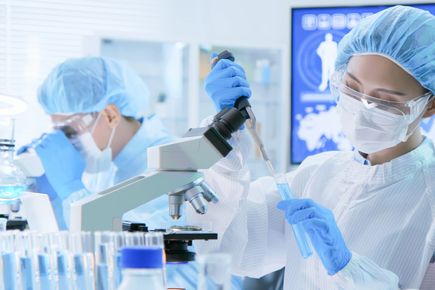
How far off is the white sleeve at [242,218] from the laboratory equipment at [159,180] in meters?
0.46

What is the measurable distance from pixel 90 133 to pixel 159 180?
166cm

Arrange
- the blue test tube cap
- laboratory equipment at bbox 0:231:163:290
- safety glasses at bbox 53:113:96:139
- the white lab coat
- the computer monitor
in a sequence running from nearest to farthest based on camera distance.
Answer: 1. the blue test tube cap
2. laboratory equipment at bbox 0:231:163:290
3. the white lab coat
4. safety glasses at bbox 53:113:96:139
5. the computer monitor

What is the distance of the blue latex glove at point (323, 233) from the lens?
1547mm

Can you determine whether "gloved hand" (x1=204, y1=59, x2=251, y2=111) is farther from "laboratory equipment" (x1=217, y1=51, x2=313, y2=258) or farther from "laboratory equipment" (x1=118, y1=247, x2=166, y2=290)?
"laboratory equipment" (x1=118, y1=247, x2=166, y2=290)

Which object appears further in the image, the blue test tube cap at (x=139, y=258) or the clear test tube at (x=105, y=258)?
the clear test tube at (x=105, y=258)

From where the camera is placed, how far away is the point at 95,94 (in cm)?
291

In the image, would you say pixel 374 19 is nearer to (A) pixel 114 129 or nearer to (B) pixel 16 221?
(B) pixel 16 221

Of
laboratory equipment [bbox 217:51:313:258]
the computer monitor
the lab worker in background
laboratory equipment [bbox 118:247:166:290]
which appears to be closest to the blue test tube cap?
laboratory equipment [bbox 118:247:166:290]

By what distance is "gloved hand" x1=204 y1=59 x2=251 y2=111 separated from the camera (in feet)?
5.35

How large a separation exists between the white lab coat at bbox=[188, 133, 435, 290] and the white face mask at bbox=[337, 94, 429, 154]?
0.06 meters

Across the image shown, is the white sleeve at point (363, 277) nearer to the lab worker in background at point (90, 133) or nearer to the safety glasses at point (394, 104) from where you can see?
the safety glasses at point (394, 104)

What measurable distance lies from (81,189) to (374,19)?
59.7 inches

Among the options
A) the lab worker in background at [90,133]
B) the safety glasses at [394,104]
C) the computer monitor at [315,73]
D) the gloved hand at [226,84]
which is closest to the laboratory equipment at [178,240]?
the gloved hand at [226,84]

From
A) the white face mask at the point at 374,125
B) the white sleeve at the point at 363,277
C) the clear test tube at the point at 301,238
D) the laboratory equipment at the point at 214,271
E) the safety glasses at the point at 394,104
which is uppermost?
the safety glasses at the point at 394,104
